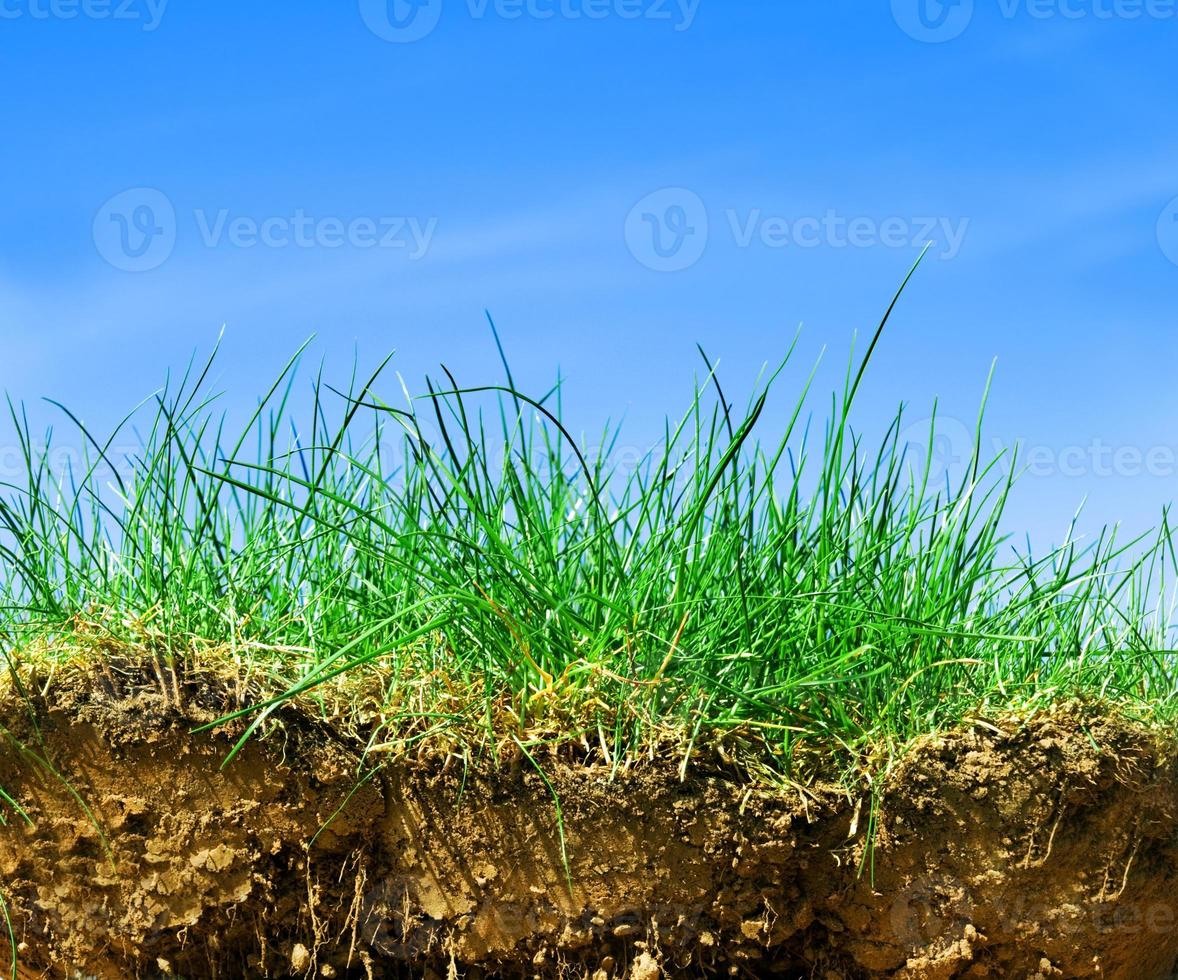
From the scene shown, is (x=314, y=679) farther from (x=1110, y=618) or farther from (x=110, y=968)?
(x=1110, y=618)

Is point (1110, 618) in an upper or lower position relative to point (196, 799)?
upper

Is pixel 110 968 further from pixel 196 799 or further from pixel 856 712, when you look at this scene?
pixel 856 712

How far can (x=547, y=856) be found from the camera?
2.08 metres

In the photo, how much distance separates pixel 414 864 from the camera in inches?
83.5

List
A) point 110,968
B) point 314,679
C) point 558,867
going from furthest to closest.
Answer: point 110,968 < point 558,867 < point 314,679

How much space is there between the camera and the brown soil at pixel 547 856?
208 cm

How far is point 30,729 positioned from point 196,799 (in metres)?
0.37

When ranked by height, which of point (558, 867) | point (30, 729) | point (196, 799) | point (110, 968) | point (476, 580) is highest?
point (476, 580)

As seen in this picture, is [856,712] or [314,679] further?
[856,712]

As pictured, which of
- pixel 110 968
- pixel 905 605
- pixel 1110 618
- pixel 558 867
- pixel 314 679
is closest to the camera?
pixel 314 679

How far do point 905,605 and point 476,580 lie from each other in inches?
37.7

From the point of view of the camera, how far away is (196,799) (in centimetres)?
212

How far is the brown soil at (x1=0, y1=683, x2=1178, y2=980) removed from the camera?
208cm

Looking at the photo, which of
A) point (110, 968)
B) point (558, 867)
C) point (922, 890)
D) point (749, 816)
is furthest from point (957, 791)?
point (110, 968)
